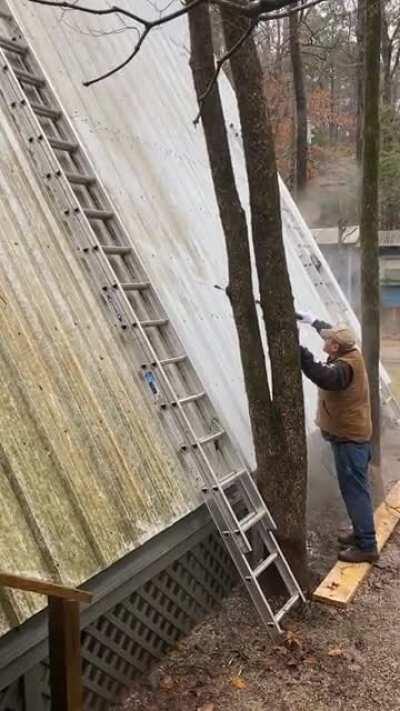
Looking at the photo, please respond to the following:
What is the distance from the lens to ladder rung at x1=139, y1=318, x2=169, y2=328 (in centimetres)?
504

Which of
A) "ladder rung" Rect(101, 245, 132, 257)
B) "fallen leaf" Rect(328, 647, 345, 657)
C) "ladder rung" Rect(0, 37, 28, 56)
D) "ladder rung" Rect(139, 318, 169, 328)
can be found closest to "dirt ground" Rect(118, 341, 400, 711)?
"fallen leaf" Rect(328, 647, 345, 657)

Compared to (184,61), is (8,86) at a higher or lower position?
lower

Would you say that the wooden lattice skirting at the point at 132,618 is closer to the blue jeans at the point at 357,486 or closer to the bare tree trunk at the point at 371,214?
the blue jeans at the point at 357,486

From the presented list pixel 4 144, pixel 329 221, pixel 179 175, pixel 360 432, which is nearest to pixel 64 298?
pixel 4 144

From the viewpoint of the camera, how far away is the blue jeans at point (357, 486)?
5.48 m

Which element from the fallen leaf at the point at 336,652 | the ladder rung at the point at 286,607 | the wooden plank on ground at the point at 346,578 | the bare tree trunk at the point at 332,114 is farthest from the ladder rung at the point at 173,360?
the bare tree trunk at the point at 332,114

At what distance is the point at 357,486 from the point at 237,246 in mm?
2212

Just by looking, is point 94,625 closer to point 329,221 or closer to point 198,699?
point 198,699

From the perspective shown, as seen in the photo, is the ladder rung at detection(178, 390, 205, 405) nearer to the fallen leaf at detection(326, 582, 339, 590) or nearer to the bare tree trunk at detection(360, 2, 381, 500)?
the fallen leaf at detection(326, 582, 339, 590)

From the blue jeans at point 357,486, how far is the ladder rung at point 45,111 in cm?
372

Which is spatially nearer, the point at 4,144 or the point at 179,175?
the point at 4,144

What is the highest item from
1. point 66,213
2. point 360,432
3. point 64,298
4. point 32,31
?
point 32,31

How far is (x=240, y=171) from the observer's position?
28.4 feet

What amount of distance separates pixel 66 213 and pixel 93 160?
1159 mm
